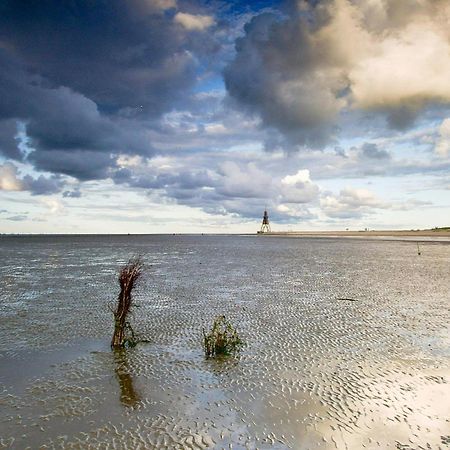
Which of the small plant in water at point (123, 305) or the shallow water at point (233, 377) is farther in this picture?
the small plant in water at point (123, 305)

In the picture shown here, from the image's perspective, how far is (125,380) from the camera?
35.5 ft

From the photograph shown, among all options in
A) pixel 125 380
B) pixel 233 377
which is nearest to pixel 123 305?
pixel 125 380

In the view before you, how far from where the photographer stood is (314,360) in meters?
12.5

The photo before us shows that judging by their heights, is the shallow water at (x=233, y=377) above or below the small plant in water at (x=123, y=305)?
below

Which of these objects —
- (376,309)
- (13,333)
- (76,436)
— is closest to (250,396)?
(76,436)

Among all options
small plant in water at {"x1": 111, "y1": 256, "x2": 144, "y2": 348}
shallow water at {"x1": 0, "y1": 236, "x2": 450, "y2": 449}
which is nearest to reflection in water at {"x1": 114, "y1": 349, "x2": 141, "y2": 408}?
shallow water at {"x1": 0, "y1": 236, "x2": 450, "y2": 449}

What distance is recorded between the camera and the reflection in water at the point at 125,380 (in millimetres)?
9578

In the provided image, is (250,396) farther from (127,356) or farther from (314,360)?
(127,356)

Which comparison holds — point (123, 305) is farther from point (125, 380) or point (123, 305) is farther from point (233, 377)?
point (233, 377)

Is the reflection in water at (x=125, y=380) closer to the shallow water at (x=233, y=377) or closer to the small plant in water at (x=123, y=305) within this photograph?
the shallow water at (x=233, y=377)

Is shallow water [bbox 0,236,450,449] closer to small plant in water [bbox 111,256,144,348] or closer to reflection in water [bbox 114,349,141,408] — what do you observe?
reflection in water [bbox 114,349,141,408]

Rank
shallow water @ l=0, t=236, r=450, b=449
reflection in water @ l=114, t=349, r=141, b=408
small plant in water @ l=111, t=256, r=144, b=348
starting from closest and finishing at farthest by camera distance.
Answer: shallow water @ l=0, t=236, r=450, b=449
reflection in water @ l=114, t=349, r=141, b=408
small plant in water @ l=111, t=256, r=144, b=348

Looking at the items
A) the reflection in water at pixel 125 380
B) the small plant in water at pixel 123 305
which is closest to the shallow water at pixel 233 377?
the reflection in water at pixel 125 380

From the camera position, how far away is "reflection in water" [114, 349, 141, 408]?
9578 mm
